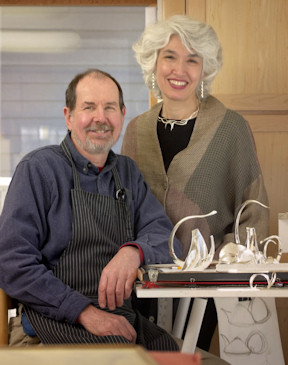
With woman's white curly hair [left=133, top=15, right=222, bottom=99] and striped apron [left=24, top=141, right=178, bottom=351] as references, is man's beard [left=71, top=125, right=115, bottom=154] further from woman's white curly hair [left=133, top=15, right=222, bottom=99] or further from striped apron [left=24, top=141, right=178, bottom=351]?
woman's white curly hair [left=133, top=15, right=222, bottom=99]

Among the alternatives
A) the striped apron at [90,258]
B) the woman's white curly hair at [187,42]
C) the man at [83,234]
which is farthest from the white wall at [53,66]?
the striped apron at [90,258]

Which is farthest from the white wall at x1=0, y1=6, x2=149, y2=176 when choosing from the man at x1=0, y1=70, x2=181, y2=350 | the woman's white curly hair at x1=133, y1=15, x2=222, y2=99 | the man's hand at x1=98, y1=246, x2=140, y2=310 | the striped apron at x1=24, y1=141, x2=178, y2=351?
the man's hand at x1=98, y1=246, x2=140, y2=310

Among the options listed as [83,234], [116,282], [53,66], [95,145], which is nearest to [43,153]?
[95,145]

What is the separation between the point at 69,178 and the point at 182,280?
0.62 meters

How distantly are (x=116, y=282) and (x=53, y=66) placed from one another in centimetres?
240

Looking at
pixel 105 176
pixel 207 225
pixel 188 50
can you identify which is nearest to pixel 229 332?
pixel 207 225

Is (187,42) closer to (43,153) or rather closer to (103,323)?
(43,153)

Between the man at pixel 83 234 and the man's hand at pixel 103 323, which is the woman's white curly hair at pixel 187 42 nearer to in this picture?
the man at pixel 83 234

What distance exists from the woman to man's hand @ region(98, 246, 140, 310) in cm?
72

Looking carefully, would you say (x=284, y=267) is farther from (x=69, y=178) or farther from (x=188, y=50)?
(x=188, y=50)

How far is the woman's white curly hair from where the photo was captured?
2760 millimetres

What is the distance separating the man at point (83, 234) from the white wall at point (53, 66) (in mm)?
1723

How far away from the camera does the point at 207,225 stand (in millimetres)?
2713

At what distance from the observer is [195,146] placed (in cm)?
277
